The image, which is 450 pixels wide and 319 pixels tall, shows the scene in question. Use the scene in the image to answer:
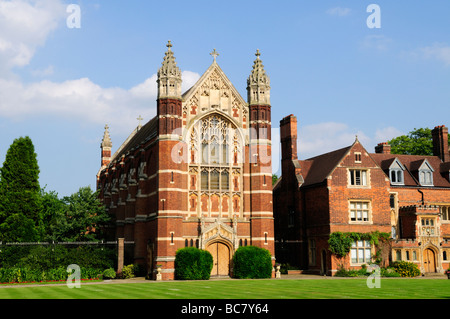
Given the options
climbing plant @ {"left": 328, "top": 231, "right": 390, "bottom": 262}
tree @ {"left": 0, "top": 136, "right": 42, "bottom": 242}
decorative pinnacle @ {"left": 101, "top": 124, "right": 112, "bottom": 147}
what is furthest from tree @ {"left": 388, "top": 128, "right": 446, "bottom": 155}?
tree @ {"left": 0, "top": 136, "right": 42, "bottom": 242}

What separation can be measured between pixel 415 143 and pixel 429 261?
2460 centimetres

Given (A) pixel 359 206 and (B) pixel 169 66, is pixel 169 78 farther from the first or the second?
(A) pixel 359 206

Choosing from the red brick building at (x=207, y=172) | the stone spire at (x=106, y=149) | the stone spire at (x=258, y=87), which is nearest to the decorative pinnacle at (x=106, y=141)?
the stone spire at (x=106, y=149)

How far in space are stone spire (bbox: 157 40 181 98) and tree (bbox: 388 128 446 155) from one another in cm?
3638

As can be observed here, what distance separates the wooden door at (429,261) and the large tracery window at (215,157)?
17.7 metres

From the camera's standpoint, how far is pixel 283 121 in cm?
5431

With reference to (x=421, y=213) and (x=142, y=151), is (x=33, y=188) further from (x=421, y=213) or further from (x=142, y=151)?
(x=421, y=213)

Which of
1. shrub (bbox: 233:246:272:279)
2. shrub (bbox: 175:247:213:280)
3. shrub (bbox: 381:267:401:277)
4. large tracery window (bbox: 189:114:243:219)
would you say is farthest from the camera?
large tracery window (bbox: 189:114:243:219)

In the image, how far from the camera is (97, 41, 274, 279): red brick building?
42562 mm

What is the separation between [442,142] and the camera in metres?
56.3

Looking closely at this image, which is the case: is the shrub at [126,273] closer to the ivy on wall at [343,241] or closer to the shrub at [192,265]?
the shrub at [192,265]

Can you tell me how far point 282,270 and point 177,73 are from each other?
1939cm

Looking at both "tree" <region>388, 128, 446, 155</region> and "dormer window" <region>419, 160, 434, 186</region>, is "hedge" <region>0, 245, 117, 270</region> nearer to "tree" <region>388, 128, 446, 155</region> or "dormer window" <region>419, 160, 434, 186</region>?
"dormer window" <region>419, 160, 434, 186</region>
